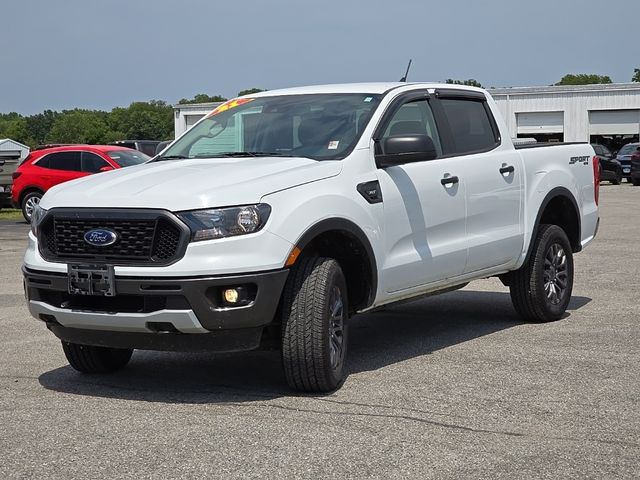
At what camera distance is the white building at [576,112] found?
193 feet

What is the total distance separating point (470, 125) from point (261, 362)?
2423 mm

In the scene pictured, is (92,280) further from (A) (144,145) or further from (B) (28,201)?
(A) (144,145)

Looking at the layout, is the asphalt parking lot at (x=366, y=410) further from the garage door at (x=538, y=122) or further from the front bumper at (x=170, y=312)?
the garage door at (x=538, y=122)

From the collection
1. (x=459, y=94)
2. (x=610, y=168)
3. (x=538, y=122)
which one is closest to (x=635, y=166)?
(x=610, y=168)

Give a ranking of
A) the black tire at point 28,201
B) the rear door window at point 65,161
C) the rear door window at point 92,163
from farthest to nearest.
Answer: the black tire at point 28,201, the rear door window at point 65,161, the rear door window at point 92,163

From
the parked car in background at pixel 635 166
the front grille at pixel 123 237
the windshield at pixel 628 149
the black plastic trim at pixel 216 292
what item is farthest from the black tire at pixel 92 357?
the windshield at pixel 628 149

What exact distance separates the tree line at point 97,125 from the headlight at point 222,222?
12408 centimetres

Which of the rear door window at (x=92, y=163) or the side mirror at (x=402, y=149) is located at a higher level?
the side mirror at (x=402, y=149)

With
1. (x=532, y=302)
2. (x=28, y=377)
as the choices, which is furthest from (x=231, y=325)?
(x=532, y=302)

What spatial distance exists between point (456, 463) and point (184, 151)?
3519 mm

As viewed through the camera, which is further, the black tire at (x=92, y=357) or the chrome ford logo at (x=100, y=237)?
the black tire at (x=92, y=357)

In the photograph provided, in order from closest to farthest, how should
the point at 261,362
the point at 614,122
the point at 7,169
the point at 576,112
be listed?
1. the point at 261,362
2. the point at 7,169
3. the point at 614,122
4. the point at 576,112

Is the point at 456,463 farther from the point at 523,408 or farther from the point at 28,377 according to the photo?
the point at 28,377

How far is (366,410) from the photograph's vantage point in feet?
19.5
